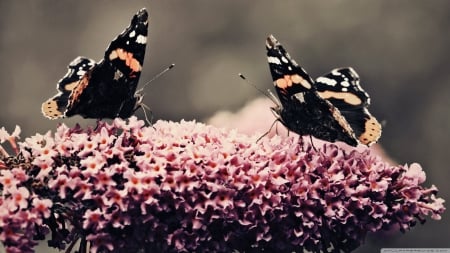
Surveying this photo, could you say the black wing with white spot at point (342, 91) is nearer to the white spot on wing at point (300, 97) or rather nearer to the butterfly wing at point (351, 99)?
the butterfly wing at point (351, 99)

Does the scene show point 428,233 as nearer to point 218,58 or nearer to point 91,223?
point 218,58

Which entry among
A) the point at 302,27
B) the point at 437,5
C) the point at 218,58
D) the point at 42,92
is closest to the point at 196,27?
the point at 218,58

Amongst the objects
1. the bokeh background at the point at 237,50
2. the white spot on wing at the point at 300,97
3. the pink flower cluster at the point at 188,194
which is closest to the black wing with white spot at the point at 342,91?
the white spot on wing at the point at 300,97

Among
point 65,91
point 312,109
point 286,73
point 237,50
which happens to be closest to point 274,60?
point 286,73

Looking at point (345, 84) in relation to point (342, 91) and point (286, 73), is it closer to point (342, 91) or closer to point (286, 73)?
point (342, 91)

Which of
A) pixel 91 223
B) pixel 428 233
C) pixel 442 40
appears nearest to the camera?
pixel 91 223
